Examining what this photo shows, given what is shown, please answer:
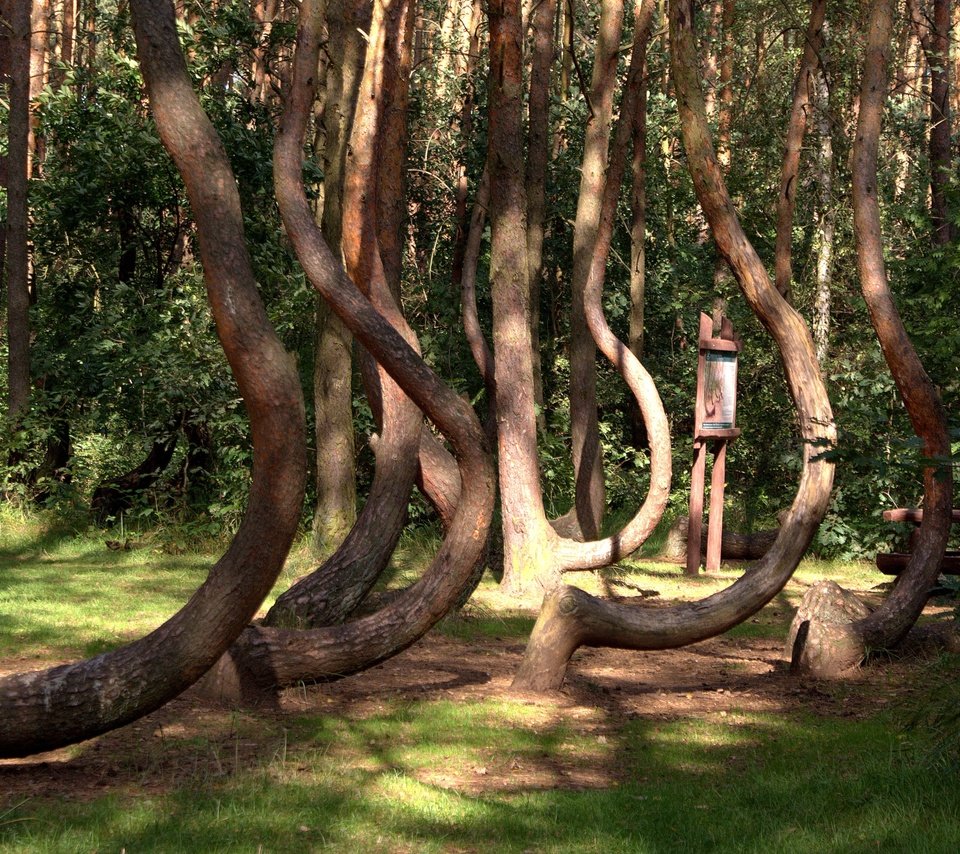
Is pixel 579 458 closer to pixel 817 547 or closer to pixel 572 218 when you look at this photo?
pixel 817 547

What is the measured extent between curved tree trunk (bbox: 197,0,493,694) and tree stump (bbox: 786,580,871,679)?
2.57 m

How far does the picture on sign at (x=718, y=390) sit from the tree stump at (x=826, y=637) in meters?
5.84

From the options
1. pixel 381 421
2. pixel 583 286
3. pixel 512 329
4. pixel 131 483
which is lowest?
pixel 131 483

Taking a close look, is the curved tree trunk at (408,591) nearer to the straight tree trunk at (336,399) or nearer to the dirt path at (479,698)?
the dirt path at (479,698)

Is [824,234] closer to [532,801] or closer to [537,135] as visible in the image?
[537,135]

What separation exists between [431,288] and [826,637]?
1191 cm

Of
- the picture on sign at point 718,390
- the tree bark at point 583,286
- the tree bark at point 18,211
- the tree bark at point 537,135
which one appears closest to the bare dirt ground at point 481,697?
the picture on sign at point 718,390

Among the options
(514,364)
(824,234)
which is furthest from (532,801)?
(824,234)

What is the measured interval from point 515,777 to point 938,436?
4303mm

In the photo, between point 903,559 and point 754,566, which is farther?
point 903,559

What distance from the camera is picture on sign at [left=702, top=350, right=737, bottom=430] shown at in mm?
14672

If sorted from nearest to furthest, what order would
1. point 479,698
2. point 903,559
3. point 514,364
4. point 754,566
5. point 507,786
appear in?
point 507,786
point 479,698
point 754,566
point 903,559
point 514,364

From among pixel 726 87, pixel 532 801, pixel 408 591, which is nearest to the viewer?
pixel 532 801

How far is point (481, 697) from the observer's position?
7953 millimetres
